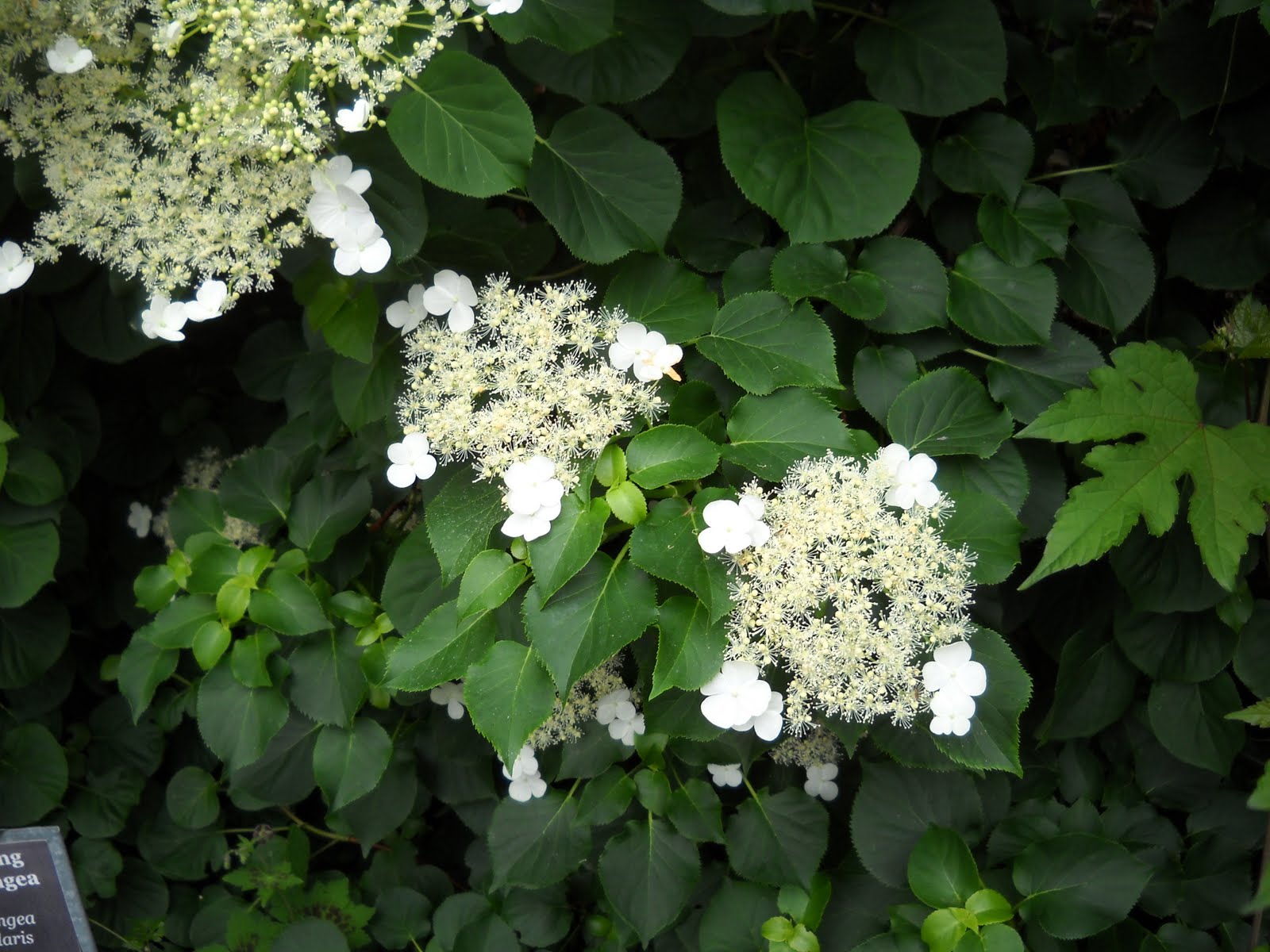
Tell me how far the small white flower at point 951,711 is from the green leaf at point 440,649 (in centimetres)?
48

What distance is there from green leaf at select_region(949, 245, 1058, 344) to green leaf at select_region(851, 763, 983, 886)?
0.58m

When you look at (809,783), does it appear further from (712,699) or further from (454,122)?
(454,122)

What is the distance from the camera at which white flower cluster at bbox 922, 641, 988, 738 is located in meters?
0.98

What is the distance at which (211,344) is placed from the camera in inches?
82.0

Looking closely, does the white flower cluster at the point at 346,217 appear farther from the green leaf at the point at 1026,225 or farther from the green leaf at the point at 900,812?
the green leaf at the point at 900,812

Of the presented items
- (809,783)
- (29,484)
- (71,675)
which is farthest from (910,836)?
(71,675)

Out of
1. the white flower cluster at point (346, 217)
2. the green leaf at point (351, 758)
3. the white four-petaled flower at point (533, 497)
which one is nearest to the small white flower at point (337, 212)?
the white flower cluster at point (346, 217)

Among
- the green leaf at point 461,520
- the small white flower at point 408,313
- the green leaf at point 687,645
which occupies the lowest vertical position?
the green leaf at point 687,645

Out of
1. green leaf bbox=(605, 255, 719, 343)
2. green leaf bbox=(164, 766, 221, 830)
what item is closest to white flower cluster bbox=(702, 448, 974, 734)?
green leaf bbox=(605, 255, 719, 343)

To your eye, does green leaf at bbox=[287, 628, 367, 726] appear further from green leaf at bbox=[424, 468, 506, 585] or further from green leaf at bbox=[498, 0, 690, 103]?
green leaf at bbox=[498, 0, 690, 103]

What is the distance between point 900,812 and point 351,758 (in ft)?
2.49

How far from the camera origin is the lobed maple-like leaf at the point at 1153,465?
101 cm

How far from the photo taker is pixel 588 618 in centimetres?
99

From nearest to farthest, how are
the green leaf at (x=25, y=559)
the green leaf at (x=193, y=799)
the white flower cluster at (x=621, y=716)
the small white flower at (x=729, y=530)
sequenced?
1. the small white flower at (x=729, y=530)
2. the white flower cluster at (x=621, y=716)
3. the green leaf at (x=25, y=559)
4. the green leaf at (x=193, y=799)
